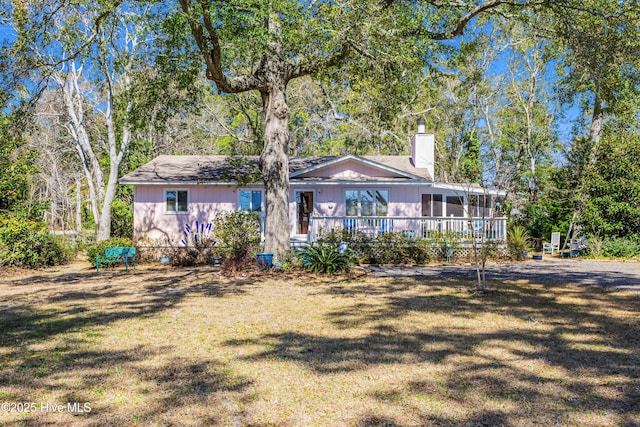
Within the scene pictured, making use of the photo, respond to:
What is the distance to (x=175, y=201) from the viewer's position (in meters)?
19.5

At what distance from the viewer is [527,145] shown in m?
31.9

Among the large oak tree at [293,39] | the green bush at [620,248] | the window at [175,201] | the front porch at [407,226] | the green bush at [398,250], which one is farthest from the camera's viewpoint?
the window at [175,201]

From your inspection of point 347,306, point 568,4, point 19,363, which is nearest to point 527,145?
point 568,4

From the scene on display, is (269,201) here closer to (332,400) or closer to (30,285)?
(30,285)

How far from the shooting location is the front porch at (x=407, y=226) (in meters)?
17.4

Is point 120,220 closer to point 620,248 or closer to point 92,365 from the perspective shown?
point 92,365

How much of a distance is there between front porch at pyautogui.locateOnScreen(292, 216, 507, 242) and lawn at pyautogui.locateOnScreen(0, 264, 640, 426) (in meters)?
7.72

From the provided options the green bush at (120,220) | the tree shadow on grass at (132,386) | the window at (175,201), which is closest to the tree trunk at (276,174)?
the window at (175,201)

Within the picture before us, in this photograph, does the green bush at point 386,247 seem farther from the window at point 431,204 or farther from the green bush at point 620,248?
the green bush at point 620,248

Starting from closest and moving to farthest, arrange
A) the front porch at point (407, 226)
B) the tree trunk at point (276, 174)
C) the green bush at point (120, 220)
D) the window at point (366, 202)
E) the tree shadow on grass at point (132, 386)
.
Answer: the tree shadow on grass at point (132, 386) → the tree trunk at point (276, 174) → the front porch at point (407, 226) → the window at point (366, 202) → the green bush at point (120, 220)

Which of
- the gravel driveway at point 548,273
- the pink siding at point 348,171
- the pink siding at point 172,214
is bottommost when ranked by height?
the gravel driveway at point 548,273

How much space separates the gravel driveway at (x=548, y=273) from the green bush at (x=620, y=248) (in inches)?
75.4

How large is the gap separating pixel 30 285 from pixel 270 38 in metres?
8.74

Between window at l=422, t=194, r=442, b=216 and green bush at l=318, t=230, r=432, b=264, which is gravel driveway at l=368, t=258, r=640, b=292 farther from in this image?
window at l=422, t=194, r=442, b=216
